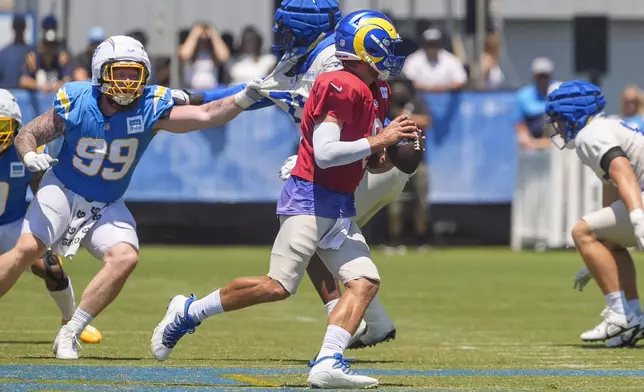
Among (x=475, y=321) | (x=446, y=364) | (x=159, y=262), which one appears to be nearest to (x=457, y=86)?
(x=159, y=262)

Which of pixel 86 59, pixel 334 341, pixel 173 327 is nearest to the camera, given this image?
pixel 334 341

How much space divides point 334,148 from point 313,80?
164 cm

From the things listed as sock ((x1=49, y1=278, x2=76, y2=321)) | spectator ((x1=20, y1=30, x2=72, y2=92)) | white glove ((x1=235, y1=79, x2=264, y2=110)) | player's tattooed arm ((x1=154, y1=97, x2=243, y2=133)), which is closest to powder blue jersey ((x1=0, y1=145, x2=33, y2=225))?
sock ((x1=49, y1=278, x2=76, y2=321))

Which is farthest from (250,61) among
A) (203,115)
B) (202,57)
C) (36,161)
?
(36,161)

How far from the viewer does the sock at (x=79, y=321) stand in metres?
8.40

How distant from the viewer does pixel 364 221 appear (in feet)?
29.6

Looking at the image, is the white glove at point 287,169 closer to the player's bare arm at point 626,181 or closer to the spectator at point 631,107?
the player's bare arm at point 626,181

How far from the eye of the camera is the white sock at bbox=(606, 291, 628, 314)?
9.16 m

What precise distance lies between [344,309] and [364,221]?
6.11 ft

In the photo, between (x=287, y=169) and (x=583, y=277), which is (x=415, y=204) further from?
(x=287, y=169)

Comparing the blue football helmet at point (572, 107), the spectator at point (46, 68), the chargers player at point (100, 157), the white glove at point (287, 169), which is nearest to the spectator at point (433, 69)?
the spectator at point (46, 68)

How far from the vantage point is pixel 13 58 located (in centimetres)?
1766

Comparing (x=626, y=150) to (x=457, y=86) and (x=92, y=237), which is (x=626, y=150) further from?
(x=457, y=86)

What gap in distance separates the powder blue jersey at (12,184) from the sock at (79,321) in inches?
44.7
